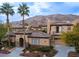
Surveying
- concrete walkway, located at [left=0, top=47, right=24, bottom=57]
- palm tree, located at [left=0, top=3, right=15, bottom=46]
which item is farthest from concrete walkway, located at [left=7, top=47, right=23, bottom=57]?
palm tree, located at [left=0, top=3, right=15, bottom=46]

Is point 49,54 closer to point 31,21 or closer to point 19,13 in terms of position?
point 31,21

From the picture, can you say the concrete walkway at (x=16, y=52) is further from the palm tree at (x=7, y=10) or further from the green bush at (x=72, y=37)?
the green bush at (x=72, y=37)

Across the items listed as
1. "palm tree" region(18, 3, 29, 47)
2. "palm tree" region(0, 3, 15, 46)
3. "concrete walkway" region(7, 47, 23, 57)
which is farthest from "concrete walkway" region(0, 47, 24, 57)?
"palm tree" region(18, 3, 29, 47)

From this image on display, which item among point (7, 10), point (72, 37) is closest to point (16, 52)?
point (7, 10)

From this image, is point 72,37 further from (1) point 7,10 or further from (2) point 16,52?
(1) point 7,10

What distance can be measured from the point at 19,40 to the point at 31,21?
0.19 m

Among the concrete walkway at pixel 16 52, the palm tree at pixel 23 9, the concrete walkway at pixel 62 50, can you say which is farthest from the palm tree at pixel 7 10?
the concrete walkway at pixel 62 50

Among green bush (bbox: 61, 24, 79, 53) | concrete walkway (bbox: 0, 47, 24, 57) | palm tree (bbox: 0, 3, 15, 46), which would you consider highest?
palm tree (bbox: 0, 3, 15, 46)

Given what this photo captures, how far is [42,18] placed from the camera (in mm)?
1812

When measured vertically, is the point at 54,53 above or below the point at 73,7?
below

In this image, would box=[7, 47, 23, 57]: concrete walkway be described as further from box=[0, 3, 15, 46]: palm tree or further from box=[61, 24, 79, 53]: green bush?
box=[61, 24, 79, 53]: green bush

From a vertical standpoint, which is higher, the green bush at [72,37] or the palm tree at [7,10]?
the palm tree at [7,10]

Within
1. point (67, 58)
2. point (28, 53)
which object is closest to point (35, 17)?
point (28, 53)

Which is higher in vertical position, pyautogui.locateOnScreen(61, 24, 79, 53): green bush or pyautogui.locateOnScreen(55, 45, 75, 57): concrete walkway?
pyautogui.locateOnScreen(61, 24, 79, 53): green bush
